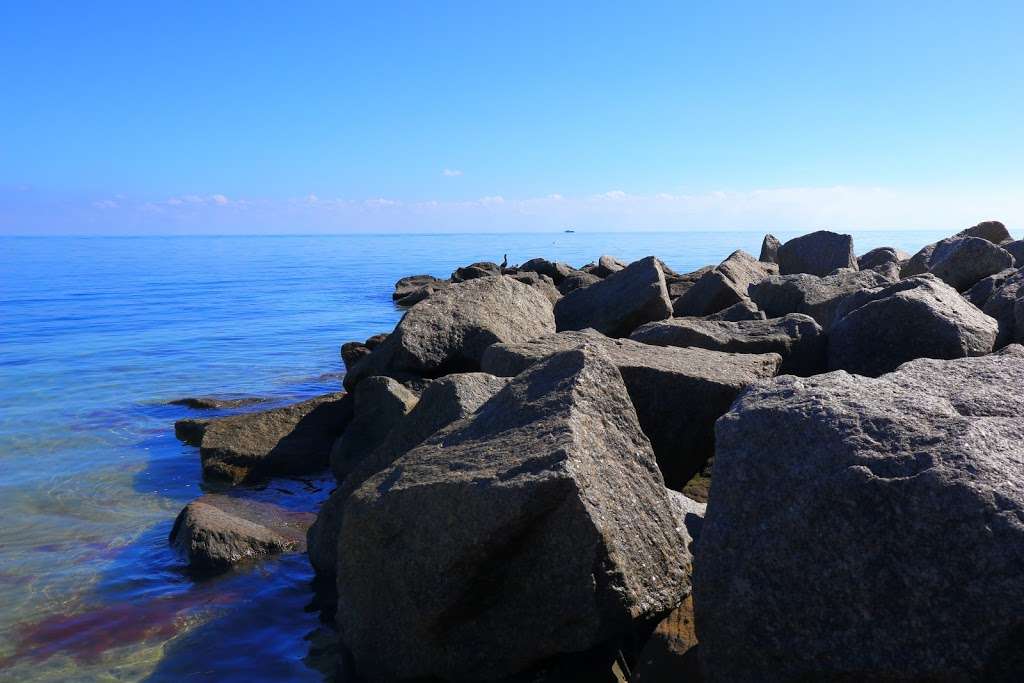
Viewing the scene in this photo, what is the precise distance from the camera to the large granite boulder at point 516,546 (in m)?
3.14

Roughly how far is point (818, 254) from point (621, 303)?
273 inches

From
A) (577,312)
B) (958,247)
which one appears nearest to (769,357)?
(577,312)

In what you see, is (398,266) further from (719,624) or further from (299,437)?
(719,624)

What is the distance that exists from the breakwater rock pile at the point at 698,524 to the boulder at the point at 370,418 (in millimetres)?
1405

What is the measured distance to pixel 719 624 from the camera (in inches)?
108

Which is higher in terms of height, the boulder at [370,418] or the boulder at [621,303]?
the boulder at [621,303]

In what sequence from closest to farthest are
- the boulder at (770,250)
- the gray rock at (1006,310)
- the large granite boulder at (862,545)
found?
1. the large granite boulder at (862,545)
2. the gray rock at (1006,310)
3. the boulder at (770,250)

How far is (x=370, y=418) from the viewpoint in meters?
6.78

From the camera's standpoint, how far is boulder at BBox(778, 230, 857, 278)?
13906 millimetres

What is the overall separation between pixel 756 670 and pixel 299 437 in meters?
5.94

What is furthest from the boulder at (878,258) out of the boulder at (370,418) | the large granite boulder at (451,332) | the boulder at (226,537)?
the boulder at (226,537)

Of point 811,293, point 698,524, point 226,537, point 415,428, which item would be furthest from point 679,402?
point 811,293

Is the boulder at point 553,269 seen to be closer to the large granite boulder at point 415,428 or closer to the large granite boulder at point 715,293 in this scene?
the large granite boulder at point 715,293

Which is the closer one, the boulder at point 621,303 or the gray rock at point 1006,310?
the gray rock at point 1006,310
